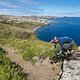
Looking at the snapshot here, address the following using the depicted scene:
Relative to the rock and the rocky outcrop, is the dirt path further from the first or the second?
the rocky outcrop

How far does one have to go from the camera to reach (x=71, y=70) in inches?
571

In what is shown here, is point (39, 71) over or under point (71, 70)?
under

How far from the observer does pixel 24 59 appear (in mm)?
21266

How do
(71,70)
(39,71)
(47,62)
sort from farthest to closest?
1. (47,62)
2. (39,71)
3. (71,70)

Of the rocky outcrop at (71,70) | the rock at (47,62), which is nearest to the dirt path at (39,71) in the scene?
the rock at (47,62)

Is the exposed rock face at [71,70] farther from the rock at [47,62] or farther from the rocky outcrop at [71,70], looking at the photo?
the rock at [47,62]

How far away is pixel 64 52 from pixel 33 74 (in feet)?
9.49

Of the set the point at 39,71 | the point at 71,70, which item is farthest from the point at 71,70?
the point at 39,71

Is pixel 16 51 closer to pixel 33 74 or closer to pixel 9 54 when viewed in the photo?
pixel 9 54

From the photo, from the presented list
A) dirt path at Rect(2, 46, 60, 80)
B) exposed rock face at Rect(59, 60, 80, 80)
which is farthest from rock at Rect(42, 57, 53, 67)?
exposed rock face at Rect(59, 60, 80, 80)

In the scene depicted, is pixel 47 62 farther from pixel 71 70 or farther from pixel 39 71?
pixel 71 70

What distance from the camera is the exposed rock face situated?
13.4 m

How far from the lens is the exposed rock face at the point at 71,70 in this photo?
1342 centimetres

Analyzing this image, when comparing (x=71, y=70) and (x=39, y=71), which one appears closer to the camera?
(x=71, y=70)
